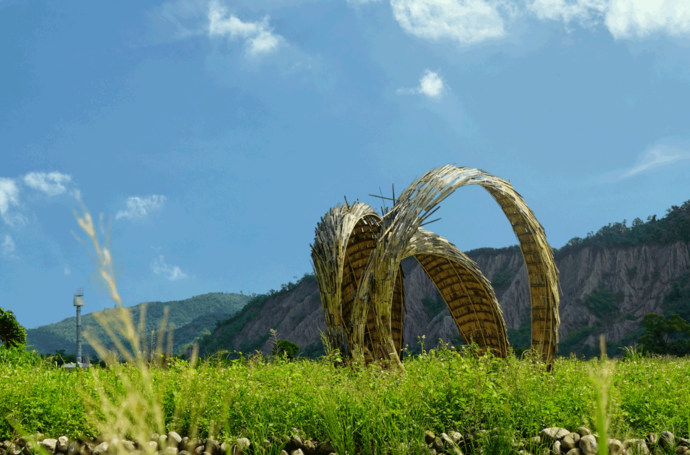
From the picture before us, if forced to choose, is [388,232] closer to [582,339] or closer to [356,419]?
[356,419]

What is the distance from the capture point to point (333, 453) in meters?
2.89

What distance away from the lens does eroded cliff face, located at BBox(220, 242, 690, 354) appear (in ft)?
68.5

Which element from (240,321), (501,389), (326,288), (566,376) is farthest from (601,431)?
(240,321)

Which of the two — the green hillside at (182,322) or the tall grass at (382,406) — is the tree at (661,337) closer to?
the tall grass at (382,406)

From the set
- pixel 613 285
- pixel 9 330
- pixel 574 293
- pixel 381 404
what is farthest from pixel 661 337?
pixel 9 330

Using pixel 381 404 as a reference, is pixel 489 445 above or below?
below

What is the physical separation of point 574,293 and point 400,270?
62.0 feet

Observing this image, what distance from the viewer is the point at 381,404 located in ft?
9.95

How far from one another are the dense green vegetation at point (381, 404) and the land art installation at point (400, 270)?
4.06 feet

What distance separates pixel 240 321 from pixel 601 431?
3127 cm

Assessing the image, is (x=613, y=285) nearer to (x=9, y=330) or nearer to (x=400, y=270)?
(x=400, y=270)

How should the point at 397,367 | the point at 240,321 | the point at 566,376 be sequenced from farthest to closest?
the point at 240,321
the point at 397,367
the point at 566,376

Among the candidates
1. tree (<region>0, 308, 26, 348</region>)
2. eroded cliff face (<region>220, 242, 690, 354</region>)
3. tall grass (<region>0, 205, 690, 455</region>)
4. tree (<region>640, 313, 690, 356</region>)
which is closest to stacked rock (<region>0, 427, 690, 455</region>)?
tall grass (<region>0, 205, 690, 455</region>)

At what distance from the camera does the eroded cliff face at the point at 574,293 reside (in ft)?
68.5
